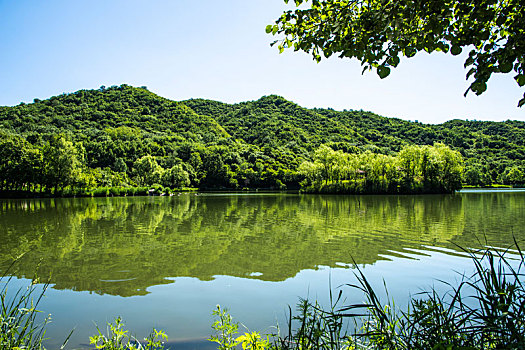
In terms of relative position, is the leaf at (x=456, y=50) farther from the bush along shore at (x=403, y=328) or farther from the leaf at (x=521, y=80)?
the bush along shore at (x=403, y=328)

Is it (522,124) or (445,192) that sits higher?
(522,124)

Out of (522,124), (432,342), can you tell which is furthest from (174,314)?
(522,124)

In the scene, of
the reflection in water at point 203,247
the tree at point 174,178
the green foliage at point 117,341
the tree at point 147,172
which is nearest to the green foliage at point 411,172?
the reflection in water at point 203,247

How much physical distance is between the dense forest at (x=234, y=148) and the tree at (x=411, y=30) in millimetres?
48214

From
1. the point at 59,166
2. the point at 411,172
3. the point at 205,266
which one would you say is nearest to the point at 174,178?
the point at 59,166

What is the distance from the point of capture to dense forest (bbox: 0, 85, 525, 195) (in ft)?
161

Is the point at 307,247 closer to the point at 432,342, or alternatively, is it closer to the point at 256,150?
the point at 432,342

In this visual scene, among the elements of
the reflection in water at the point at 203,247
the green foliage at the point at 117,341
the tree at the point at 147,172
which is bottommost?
the reflection in water at the point at 203,247

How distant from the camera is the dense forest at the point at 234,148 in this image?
161ft

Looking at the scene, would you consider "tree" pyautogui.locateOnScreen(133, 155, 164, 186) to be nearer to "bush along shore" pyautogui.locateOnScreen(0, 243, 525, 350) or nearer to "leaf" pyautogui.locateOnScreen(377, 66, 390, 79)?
"bush along shore" pyautogui.locateOnScreen(0, 243, 525, 350)

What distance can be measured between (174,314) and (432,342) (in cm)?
374

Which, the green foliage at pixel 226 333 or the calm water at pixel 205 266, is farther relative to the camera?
the calm water at pixel 205 266

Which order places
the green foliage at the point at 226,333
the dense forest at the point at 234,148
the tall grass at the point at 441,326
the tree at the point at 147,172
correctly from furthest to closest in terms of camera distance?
the tree at the point at 147,172 → the dense forest at the point at 234,148 → the green foliage at the point at 226,333 → the tall grass at the point at 441,326

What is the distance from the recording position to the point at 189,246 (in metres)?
9.90
